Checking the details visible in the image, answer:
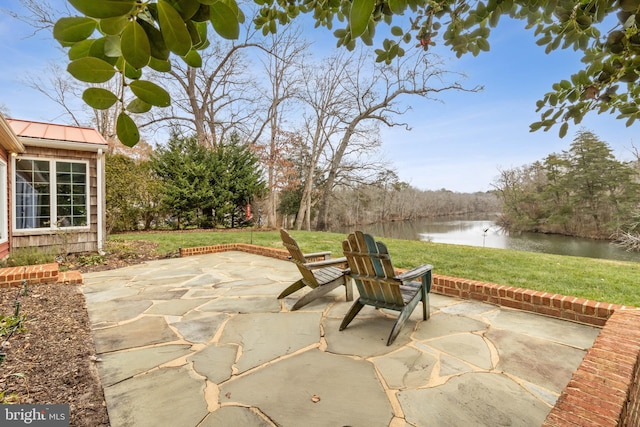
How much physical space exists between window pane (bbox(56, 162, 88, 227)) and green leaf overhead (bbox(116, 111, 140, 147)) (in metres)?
7.39

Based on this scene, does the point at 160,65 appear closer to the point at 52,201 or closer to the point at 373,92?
the point at 52,201

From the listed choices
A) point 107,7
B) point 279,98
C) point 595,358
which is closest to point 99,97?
point 107,7

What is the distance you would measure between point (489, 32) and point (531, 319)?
2.64 metres

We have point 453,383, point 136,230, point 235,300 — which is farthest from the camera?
point 136,230

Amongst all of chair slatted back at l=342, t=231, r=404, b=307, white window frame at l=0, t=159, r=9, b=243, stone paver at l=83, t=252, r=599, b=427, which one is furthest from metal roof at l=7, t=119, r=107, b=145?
chair slatted back at l=342, t=231, r=404, b=307

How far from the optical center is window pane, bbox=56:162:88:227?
6.08 metres

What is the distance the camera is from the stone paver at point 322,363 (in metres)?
1.60

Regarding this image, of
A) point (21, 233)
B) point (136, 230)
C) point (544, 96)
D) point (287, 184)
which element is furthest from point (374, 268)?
point (287, 184)

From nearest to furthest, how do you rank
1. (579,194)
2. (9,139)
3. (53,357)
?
(53,357) → (9,139) → (579,194)

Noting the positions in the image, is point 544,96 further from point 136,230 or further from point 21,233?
point 136,230

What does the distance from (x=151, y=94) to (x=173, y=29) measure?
0.12 m

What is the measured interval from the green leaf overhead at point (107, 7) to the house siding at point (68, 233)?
7079mm

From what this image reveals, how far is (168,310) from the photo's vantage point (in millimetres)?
3180

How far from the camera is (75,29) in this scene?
50 cm
